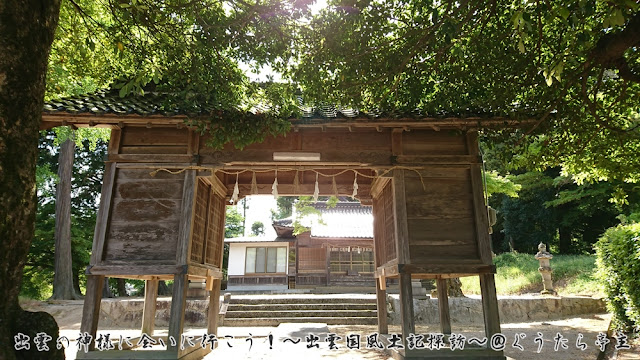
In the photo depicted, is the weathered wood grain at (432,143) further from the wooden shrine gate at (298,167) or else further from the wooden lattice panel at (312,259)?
the wooden lattice panel at (312,259)

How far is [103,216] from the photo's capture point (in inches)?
244

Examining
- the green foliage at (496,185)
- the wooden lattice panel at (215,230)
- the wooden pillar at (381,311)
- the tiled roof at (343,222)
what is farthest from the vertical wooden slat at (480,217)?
the tiled roof at (343,222)

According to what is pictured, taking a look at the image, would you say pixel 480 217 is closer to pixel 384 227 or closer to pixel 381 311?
pixel 384 227

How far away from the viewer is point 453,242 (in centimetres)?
634

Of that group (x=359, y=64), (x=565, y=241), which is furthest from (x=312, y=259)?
(x=565, y=241)

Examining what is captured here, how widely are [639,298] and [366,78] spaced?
572 cm

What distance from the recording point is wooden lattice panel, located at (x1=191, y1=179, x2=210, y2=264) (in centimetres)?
686

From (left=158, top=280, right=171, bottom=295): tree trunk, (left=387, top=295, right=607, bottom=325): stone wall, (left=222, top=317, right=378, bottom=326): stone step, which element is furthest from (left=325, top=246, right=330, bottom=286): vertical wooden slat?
(left=158, top=280, right=171, bottom=295): tree trunk

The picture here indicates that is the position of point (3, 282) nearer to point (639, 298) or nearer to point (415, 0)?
point (415, 0)

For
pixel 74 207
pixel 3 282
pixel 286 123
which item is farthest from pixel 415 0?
pixel 74 207

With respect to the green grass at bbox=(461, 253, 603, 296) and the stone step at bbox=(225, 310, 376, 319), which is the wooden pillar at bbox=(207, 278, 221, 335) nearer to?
the stone step at bbox=(225, 310, 376, 319)

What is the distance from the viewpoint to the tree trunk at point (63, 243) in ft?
56.2

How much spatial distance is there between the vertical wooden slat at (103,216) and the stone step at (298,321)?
748 centimetres

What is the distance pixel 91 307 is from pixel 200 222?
88.5 inches
